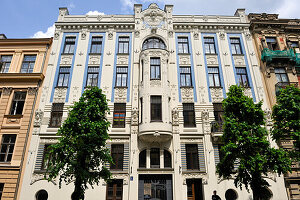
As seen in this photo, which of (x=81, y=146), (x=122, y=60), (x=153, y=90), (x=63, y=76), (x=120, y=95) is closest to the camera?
(x=81, y=146)

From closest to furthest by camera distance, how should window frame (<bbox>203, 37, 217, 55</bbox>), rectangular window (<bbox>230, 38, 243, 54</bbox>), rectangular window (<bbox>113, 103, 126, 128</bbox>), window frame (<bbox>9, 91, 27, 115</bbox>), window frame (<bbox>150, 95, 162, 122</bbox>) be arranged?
window frame (<bbox>150, 95, 162, 122</bbox>)
rectangular window (<bbox>113, 103, 126, 128</bbox>)
window frame (<bbox>9, 91, 27, 115</bbox>)
window frame (<bbox>203, 37, 217, 55</bbox>)
rectangular window (<bbox>230, 38, 243, 54</bbox>)

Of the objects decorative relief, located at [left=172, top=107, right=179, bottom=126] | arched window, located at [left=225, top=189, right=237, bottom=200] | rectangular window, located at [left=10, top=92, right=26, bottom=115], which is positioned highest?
rectangular window, located at [left=10, top=92, right=26, bottom=115]

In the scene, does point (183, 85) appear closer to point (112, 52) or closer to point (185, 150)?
point (185, 150)

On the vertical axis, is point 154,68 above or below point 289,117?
above

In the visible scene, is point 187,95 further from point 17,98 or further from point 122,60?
point 17,98

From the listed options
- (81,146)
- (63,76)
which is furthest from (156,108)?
(63,76)

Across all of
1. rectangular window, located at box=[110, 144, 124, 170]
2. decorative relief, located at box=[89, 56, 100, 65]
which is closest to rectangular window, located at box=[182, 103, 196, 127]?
rectangular window, located at box=[110, 144, 124, 170]

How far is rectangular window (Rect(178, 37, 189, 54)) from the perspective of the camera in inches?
896

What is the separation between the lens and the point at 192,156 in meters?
18.2

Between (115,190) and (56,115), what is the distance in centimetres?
900

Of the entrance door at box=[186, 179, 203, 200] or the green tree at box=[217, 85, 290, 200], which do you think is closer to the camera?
the green tree at box=[217, 85, 290, 200]

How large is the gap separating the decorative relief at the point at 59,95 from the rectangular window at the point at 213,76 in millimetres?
14879

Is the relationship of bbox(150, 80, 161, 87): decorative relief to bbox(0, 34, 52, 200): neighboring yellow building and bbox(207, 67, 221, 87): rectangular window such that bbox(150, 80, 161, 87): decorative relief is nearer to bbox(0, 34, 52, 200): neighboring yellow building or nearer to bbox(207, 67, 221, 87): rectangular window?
bbox(207, 67, 221, 87): rectangular window

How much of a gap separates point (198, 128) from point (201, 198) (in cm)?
589
